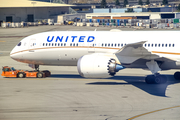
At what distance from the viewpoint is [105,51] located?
29.1m

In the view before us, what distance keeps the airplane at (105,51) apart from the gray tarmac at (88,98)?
1.67 m

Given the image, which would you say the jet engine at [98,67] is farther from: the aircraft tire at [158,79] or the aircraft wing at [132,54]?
the aircraft tire at [158,79]

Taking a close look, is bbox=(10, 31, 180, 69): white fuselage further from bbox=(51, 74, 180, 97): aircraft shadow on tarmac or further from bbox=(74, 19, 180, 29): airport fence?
bbox=(74, 19, 180, 29): airport fence

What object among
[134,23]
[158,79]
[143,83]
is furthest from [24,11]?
[158,79]

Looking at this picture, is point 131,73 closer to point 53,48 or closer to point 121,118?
point 53,48

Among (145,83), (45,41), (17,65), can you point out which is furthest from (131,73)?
(17,65)

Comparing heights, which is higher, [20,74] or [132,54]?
[132,54]

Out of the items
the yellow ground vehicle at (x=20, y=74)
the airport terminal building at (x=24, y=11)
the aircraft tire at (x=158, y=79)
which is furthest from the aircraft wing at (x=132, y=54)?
the airport terminal building at (x=24, y=11)

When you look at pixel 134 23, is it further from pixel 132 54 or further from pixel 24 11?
pixel 132 54

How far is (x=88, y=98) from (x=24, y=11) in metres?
108

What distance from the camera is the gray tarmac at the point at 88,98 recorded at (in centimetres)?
1938

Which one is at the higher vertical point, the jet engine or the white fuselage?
the white fuselage

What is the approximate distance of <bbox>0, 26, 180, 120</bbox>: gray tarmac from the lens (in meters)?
19.4

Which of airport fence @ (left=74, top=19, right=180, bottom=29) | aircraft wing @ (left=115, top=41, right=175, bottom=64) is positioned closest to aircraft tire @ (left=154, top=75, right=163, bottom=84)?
aircraft wing @ (left=115, top=41, right=175, bottom=64)
